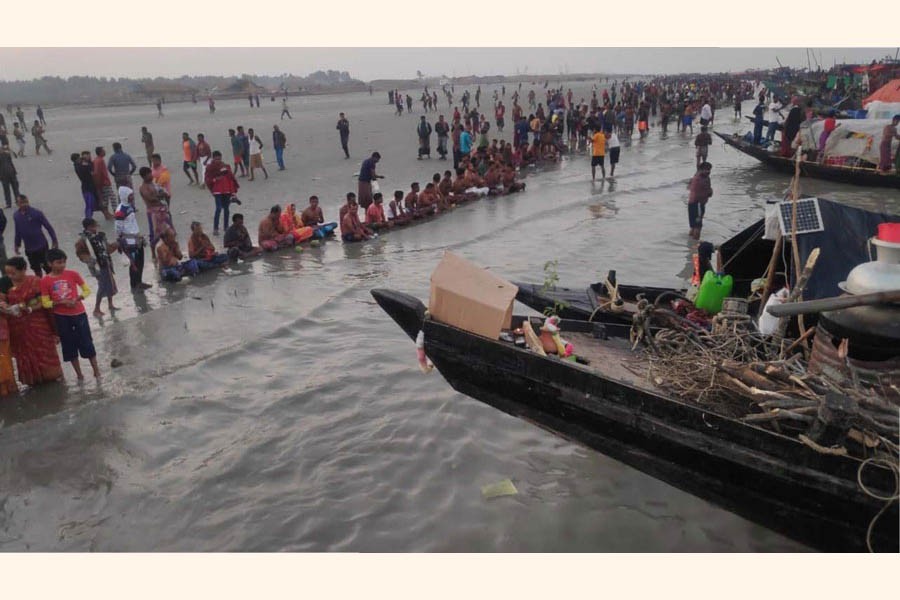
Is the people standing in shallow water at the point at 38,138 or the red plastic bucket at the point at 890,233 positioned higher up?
the people standing in shallow water at the point at 38,138

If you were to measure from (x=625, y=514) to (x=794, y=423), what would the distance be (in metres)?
1.54

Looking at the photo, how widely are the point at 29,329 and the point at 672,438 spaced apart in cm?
635

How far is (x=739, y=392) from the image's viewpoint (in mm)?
4410

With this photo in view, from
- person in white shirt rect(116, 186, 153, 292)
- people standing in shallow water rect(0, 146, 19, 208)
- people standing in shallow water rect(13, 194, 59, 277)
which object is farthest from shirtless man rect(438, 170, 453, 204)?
people standing in shallow water rect(0, 146, 19, 208)

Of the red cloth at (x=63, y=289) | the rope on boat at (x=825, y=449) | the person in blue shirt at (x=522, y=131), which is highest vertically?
the person in blue shirt at (x=522, y=131)

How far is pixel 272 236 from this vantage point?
1194 cm

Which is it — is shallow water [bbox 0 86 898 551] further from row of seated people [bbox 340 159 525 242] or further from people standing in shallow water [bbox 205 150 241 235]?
people standing in shallow water [bbox 205 150 241 235]

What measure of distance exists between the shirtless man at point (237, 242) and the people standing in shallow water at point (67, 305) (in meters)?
4.59

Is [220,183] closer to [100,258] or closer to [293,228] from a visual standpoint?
[293,228]

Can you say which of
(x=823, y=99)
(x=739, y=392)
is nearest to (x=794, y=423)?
(x=739, y=392)

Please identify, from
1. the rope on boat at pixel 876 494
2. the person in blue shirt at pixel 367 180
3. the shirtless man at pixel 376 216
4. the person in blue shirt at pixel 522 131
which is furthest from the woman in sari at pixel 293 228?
the person in blue shirt at pixel 522 131

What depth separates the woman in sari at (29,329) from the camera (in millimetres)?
6293

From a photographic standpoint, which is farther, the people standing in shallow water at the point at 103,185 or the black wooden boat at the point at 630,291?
the people standing in shallow water at the point at 103,185

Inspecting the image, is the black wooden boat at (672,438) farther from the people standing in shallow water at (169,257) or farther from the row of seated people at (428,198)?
the row of seated people at (428,198)
